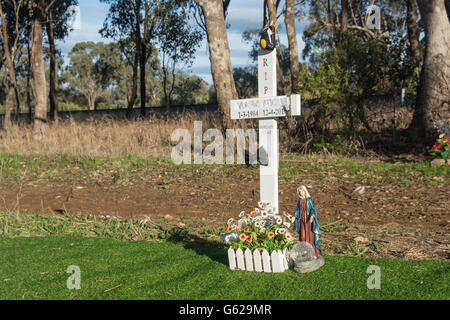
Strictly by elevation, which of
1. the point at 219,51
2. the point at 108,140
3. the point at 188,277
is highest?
the point at 219,51

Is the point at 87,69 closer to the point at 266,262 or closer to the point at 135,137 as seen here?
the point at 135,137

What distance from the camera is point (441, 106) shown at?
1109 centimetres

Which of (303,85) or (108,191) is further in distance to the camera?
(303,85)

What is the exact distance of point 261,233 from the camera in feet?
14.5

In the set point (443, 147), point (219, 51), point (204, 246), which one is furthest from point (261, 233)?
point (219, 51)

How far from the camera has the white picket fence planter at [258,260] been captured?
4.28 metres

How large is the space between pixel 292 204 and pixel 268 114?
3.33 meters

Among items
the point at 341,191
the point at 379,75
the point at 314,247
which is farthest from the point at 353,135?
the point at 314,247

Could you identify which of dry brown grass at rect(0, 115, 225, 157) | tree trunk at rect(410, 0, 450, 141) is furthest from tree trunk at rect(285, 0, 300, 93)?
tree trunk at rect(410, 0, 450, 141)
